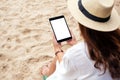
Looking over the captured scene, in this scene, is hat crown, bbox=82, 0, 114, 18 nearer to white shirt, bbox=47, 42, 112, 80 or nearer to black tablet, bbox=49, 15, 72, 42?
white shirt, bbox=47, 42, 112, 80

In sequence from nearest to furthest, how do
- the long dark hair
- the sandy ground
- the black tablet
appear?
1. the long dark hair
2. the black tablet
3. the sandy ground

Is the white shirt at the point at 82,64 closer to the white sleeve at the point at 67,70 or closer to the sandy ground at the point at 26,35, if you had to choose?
the white sleeve at the point at 67,70

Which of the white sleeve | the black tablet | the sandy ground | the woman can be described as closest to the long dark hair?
the woman

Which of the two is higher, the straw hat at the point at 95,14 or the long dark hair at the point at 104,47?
the straw hat at the point at 95,14

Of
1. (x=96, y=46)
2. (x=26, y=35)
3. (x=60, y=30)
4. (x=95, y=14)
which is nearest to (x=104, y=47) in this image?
(x=96, y=46)

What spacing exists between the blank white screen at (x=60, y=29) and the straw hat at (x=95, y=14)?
0.55 metres

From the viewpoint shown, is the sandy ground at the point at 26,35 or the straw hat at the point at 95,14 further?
the sandy ground at the point at 26,35

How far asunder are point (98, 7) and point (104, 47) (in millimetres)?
205

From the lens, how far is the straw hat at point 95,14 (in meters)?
1.47

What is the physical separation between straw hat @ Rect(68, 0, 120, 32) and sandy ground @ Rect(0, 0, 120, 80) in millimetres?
1104

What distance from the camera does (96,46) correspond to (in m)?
1.46

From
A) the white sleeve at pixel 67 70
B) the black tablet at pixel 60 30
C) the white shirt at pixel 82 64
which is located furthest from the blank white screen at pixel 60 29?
the white shirt at pixel 82 64

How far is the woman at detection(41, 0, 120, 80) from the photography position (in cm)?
146

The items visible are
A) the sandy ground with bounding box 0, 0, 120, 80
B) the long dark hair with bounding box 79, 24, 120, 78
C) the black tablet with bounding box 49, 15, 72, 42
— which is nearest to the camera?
the long dark hair with bounding box 79, 24, 120, 78
